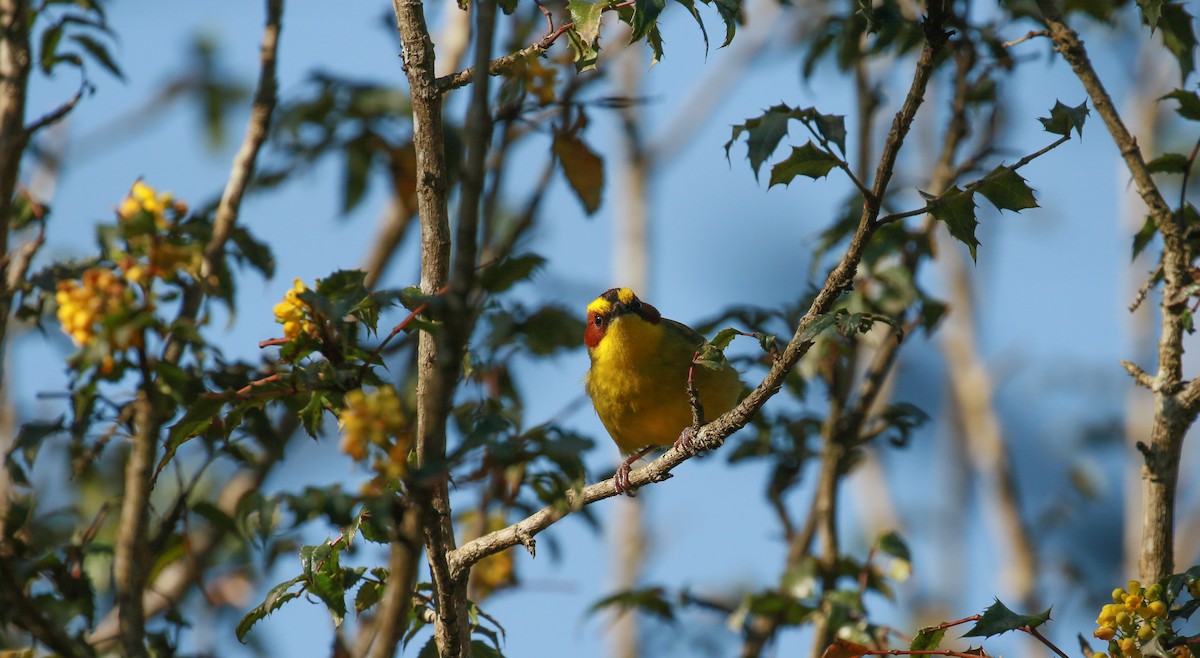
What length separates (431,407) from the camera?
6.74ft

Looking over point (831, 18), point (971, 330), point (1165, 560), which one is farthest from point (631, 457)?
point (971, 330)

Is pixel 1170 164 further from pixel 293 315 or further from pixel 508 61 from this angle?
pixel 293 315

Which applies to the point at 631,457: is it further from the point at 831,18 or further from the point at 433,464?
the point at 433,464

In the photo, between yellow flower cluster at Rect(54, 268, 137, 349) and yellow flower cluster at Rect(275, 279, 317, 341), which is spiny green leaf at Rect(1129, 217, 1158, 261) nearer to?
yellow flower cluster at Rect(275, 279, 317, 341)

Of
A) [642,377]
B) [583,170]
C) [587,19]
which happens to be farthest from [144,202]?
[642,377]

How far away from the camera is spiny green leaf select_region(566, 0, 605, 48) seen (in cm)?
299

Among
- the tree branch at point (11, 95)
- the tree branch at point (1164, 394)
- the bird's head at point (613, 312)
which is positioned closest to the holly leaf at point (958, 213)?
the tree branch at point (1164, 394)

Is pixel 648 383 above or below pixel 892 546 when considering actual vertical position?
above

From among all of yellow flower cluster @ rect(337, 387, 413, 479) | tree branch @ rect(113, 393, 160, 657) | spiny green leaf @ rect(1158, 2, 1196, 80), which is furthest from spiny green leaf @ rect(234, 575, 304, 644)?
spiny green leaf @ rect(1158, 2, 1196, 80)

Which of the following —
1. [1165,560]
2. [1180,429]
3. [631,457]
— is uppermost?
[631,457]

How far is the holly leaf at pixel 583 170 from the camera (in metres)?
4.48

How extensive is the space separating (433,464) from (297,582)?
1279mm

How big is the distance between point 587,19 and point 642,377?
2530mm

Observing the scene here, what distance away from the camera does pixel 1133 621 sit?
281 cm
